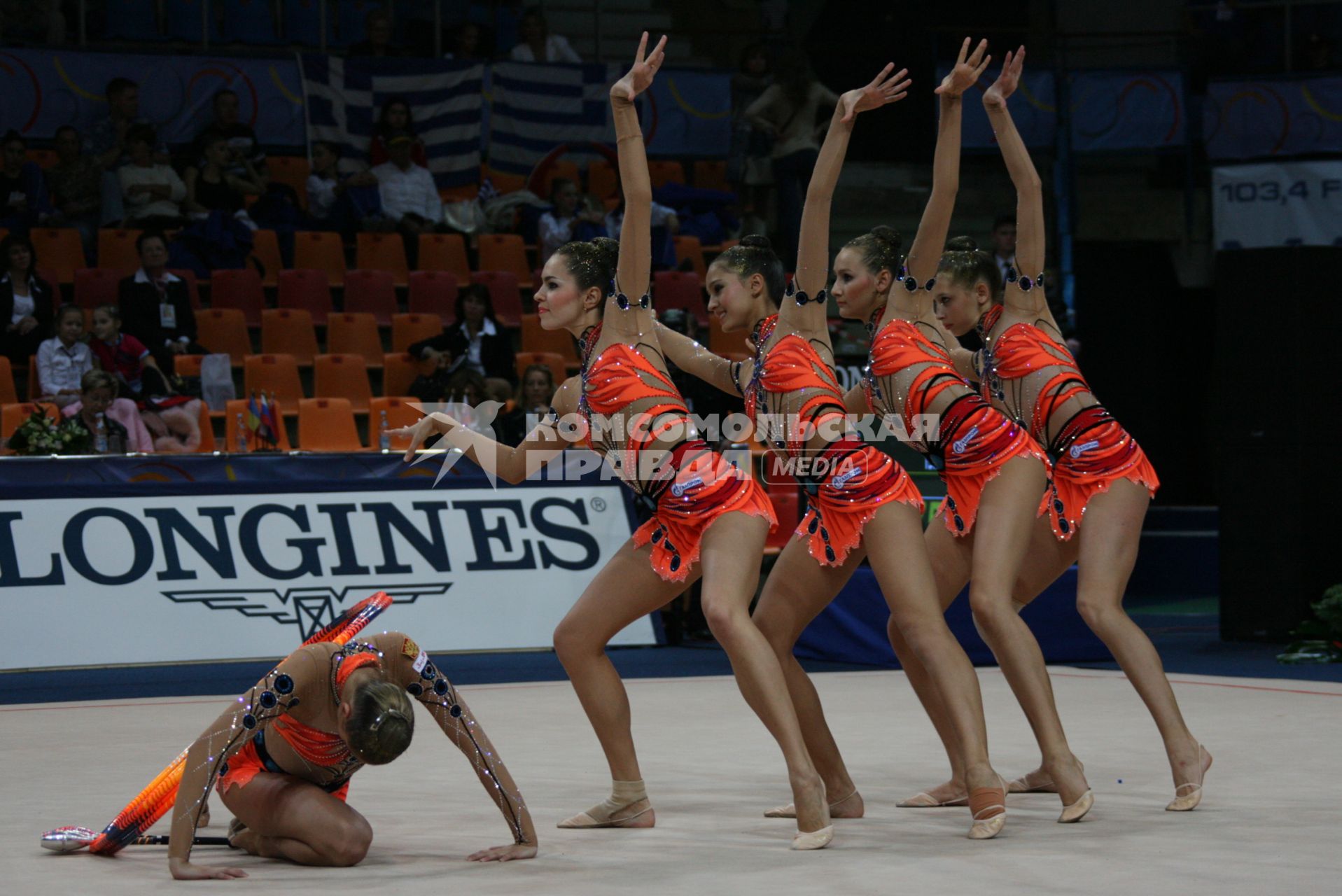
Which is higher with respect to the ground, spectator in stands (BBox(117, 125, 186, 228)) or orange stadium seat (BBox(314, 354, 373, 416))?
spectator in stands (BBox(117, 125, 186, 228))

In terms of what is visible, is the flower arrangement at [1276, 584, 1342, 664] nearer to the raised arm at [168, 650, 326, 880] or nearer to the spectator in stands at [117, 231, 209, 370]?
the raised arm at [168, 650, 326, 880]

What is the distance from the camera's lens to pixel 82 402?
936 cm

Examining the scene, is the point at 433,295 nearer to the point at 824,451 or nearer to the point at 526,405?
the point at 526,405

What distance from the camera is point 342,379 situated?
11023 mm

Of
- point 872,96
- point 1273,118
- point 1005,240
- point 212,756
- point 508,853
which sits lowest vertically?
point 508,853

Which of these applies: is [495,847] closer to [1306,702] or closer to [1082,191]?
[1306,702]

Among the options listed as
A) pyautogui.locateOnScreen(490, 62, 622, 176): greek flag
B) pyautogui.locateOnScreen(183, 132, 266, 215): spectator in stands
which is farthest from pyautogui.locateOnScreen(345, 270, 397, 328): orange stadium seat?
pyautogui.locateOnScreen(490, 62, 622, 176): greek flag

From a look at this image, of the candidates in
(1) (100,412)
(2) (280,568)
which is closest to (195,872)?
(2) (280,568)

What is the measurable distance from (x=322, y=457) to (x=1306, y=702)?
194 inches

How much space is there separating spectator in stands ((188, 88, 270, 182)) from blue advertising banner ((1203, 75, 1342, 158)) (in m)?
7.18

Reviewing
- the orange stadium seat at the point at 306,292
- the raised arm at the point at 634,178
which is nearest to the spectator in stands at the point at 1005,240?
the orange stadium seat at the point at 306,292

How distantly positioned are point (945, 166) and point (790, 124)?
8.60m

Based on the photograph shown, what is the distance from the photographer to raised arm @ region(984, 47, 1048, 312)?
5.09m

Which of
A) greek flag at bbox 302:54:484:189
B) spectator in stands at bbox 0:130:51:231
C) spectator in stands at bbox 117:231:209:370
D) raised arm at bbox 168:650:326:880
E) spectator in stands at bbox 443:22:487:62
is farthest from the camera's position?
spectator in stands at bbox 443:22:487:62
